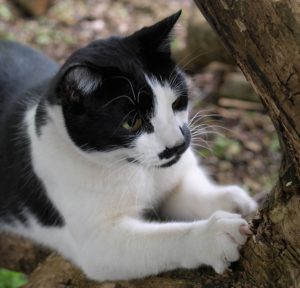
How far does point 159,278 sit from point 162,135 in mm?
484

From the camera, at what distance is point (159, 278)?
1.69 meters

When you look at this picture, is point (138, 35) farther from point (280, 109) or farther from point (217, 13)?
point (280, 109)

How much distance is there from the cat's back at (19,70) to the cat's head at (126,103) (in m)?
0.68

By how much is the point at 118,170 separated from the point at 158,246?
0.34 metres

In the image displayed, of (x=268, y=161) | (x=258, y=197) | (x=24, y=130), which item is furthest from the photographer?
(x=268, y=161)

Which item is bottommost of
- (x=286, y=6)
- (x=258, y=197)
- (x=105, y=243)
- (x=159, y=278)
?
(x=258, y=197)

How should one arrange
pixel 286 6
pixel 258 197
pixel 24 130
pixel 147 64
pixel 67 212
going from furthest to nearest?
1. pixel 258 197
2. pixel 24 130
3. pixel 67 212
4. pixel 147 64
5. pixel 286 6

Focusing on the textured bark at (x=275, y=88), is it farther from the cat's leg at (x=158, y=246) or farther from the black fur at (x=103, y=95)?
the black fur at (x=103, y=95)

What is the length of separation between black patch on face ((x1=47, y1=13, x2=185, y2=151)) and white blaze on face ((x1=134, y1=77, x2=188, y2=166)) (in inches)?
0.8

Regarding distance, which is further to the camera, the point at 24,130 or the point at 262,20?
the point at 24,130

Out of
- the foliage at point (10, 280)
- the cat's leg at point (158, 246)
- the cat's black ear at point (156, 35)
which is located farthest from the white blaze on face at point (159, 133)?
the foliage at point (10, 280)

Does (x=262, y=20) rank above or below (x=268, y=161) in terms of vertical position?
above

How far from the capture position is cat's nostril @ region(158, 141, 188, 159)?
1.66 meters

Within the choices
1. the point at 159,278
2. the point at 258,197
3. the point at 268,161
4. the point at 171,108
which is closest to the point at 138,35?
the point at 171,108
